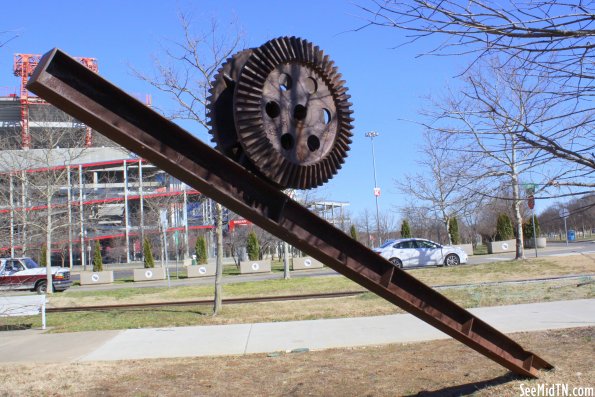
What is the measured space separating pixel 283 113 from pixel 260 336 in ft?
22.2

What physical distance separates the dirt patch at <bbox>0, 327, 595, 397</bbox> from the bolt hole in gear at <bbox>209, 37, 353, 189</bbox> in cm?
286

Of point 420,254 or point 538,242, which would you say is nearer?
point 420,254

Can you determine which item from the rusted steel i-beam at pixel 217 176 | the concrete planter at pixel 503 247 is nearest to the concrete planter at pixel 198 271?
the concrete planter at pixel 503 247

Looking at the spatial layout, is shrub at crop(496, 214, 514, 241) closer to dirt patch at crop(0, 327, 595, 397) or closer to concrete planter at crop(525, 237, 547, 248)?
concrete planter at crop(525, 237, 547, 248)

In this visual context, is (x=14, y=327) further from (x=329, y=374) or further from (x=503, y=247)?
(x=503, y=247)

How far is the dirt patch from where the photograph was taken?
5814 millimetres

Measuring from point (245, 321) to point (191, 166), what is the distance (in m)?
8.69

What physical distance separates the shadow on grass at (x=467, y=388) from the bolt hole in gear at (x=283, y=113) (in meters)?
2.84

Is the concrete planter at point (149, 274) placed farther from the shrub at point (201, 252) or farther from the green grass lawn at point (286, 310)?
the green grass lawn at point (286, 310)

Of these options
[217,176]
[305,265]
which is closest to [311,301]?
[217,176]

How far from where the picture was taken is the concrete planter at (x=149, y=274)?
32156mm

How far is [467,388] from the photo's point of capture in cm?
559

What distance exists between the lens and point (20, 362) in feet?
27.4

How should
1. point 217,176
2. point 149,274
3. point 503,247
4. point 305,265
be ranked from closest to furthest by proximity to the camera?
point 217,176 → point 149,274 → point 305,265 → point 503,247
